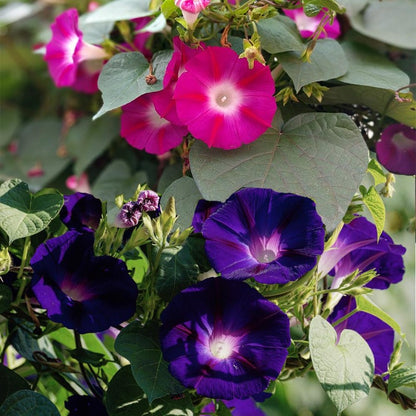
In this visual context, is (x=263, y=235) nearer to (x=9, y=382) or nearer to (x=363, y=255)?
(x=363, y=255)

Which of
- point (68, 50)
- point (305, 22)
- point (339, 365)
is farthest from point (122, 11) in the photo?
point (339, 365)

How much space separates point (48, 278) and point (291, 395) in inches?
24.4

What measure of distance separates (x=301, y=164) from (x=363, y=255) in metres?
0.10

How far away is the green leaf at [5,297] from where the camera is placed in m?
0.46

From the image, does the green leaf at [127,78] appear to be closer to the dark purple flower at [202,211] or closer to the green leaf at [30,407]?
the dark purple flower at [202,211]

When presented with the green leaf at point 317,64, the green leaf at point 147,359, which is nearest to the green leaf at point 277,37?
the green leaf at point 317,64

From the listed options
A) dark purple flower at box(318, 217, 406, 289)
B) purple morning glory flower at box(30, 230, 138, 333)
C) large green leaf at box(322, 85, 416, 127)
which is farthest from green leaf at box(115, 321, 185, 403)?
large green leaf at box(322, 85, 416, 127)

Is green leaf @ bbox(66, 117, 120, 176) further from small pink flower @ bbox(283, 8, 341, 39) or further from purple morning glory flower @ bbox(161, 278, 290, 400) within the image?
purple morning glory flower @ bbox(161, 278, 290, 400)

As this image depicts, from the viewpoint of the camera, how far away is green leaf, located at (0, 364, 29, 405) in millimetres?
498

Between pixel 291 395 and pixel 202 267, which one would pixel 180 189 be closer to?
pixel 202 267

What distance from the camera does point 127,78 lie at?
1.73 feet

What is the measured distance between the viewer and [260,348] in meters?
0.43

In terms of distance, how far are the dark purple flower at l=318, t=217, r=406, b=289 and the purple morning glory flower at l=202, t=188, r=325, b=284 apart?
0.24ft

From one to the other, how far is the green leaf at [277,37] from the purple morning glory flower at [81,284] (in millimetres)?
212
